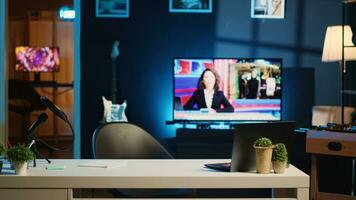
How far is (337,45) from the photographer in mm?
5434

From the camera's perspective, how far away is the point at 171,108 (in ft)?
20.4

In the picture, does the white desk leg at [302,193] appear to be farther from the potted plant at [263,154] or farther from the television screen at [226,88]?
the television screen at [226,88]

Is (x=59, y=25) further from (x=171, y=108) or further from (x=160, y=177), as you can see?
Result: (x=160, y=177)

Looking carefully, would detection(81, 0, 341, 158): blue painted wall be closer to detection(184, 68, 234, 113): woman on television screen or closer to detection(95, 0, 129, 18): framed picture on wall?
detection(95, 0, 129, 18): framed picture on wall

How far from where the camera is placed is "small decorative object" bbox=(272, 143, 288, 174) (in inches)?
104

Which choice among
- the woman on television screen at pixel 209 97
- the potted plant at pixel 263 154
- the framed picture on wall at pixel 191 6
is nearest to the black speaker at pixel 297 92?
the woman on television screen at pixel 209 97

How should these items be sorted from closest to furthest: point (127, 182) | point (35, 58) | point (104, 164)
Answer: point (127, 182), point (104, 164), point (35, 58)

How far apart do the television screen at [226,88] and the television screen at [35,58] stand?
145 inches

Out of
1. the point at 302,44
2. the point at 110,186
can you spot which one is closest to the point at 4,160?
the point at 110,186

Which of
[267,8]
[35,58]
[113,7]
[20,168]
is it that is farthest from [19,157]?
[35,58]

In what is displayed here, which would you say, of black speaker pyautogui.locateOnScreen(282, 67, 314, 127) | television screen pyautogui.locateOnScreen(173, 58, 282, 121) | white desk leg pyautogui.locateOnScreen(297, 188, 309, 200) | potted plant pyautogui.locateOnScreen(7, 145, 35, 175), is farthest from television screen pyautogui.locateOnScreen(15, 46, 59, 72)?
white desk leg pyautogui.locateOnScreen(297, 188, 309, 200)

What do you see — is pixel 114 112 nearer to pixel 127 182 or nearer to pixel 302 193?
pixel 127 182

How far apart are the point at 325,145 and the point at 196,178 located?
211cm

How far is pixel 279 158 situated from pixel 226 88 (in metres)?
3.27
